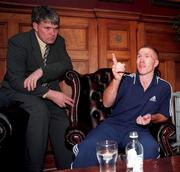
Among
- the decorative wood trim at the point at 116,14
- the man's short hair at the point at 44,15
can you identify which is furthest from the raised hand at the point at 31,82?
the decorative wood trim at the point at 116,14

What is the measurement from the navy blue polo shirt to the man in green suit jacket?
467 mm

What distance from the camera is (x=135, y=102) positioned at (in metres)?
2.24

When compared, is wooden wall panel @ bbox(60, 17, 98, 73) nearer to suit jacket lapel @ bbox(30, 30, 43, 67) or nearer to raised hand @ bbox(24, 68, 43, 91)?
suit jacket lapel @ bbox(30, 30, 43, 67)

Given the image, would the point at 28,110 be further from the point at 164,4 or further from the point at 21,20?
the point at 164,4

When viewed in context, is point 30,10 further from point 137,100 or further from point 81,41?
point 137,100

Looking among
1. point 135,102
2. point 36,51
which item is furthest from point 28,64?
point 135,102

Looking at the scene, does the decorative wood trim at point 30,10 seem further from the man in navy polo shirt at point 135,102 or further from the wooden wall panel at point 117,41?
the man in navy polo shirt at point 135,102

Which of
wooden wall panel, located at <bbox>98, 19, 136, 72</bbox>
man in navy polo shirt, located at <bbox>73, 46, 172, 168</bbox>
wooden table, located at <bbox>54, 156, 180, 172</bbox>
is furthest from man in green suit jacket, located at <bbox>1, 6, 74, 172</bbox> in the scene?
wooden table, located at <bbox>54, 156, 180, 172</bbox>

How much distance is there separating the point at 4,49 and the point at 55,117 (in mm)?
894

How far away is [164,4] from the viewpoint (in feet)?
11.7

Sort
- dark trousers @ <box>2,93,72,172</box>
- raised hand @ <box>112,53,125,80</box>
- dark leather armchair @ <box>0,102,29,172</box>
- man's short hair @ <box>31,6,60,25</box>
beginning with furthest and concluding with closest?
man's short hair @ <box>31,6,60,25</box> < dark trousers @ <box>2,93,72,172</box> < raised hand @ <box>112,53,125,80</box> < dark leather armchair @ <box>0,102,29,172</box>

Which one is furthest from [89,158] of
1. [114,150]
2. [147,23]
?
[147,23]

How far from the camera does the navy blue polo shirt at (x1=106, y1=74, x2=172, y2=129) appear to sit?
7.32 feet

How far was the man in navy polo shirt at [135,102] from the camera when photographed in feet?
6.82
